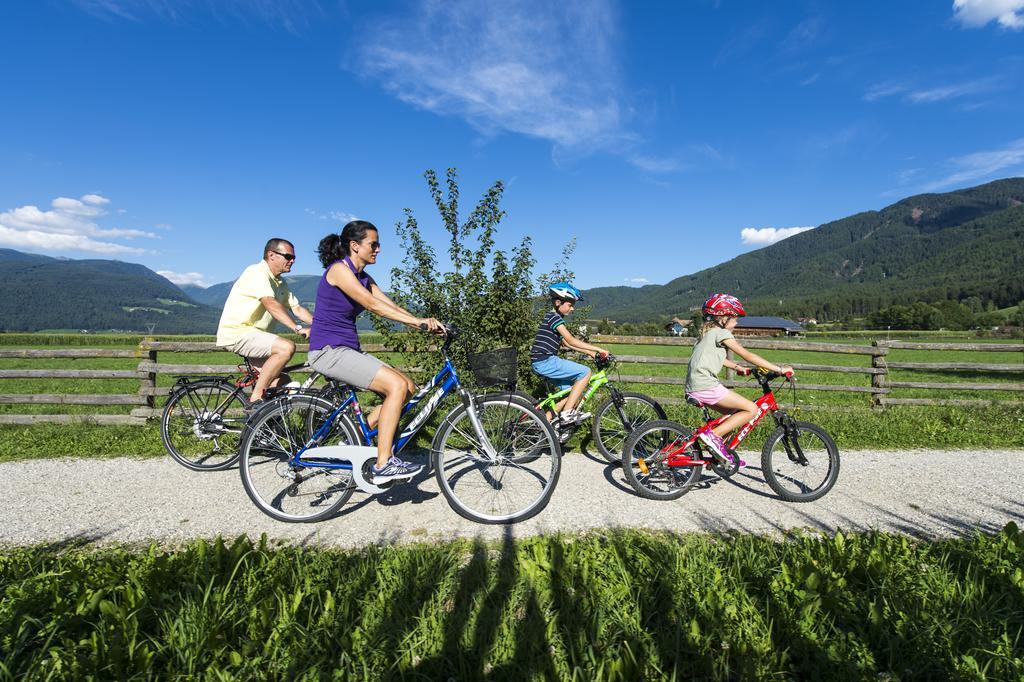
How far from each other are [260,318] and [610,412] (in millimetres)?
4224

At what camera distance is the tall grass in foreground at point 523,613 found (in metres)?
2.16

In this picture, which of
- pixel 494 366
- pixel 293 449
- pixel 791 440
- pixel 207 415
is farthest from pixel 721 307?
pixel 207 415

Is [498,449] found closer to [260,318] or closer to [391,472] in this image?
[391,472]

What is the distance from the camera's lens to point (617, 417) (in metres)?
6.08

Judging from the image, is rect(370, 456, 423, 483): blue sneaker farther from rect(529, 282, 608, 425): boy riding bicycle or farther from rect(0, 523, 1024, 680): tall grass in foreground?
rect(529, 282, 608, 425): boy riding bicycle

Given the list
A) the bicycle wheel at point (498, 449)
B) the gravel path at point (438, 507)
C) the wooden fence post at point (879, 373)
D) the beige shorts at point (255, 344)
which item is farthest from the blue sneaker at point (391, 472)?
the wooden fence post at point (879, 373)

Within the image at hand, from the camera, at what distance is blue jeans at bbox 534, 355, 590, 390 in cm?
591

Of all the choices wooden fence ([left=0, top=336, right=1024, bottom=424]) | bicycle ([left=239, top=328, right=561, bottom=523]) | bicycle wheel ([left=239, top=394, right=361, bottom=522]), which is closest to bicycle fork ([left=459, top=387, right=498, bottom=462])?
bicycle ([left=239, top=328, right=561, bottom=523])

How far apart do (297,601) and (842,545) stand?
3.24 metres

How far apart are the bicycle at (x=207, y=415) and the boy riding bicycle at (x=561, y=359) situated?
2.66 m

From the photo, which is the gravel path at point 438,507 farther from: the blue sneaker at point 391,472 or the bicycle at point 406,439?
the blue sneaker at point 391,472

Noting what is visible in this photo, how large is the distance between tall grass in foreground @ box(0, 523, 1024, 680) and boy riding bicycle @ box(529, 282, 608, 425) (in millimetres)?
2786

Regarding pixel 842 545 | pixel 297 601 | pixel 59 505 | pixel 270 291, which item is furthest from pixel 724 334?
pixel 59 505

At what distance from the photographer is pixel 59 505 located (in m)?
4.22
